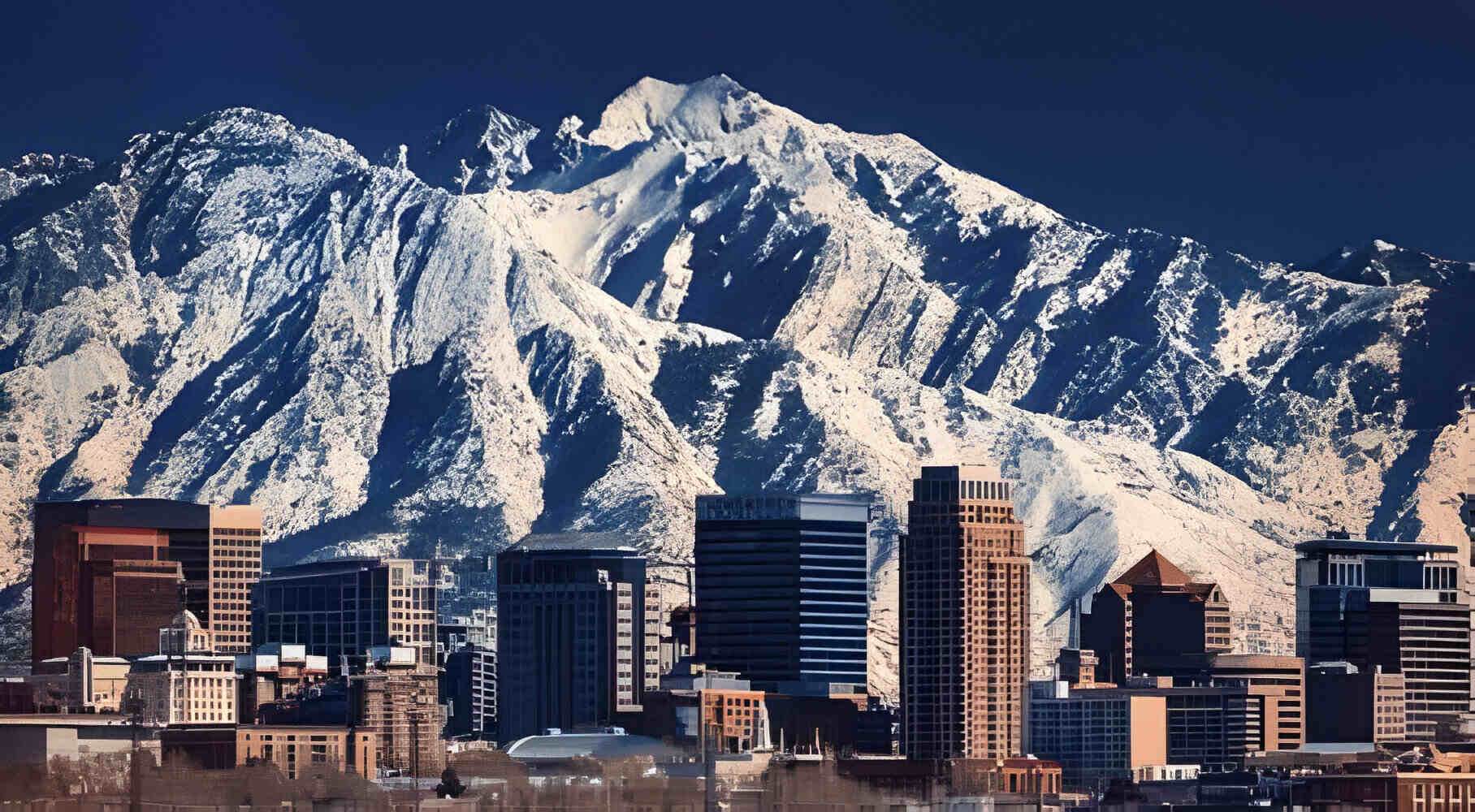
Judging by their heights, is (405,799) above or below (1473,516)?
below

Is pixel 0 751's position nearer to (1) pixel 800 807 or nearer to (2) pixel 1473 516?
(1) pixel 800 807

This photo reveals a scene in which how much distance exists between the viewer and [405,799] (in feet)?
636

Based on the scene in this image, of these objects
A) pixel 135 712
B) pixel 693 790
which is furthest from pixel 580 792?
pixel 135 712

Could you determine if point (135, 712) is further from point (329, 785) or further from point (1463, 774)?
point (1463, 774)

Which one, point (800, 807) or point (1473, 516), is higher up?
point (1473, 516)

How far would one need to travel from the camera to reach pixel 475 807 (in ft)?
617

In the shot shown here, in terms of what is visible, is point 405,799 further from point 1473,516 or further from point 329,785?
point 1473,516

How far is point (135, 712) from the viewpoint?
6909 inches

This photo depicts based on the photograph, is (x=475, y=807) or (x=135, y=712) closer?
(x=135, y=712)

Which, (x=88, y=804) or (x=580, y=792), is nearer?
(x=88, y=804)

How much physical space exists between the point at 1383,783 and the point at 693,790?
3059 centimetres

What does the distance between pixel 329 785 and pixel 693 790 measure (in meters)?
16.5

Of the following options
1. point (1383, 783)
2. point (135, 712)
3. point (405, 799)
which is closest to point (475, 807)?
point (405, 799)

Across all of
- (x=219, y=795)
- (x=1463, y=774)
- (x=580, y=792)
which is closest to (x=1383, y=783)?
(x=1463, y=774)
